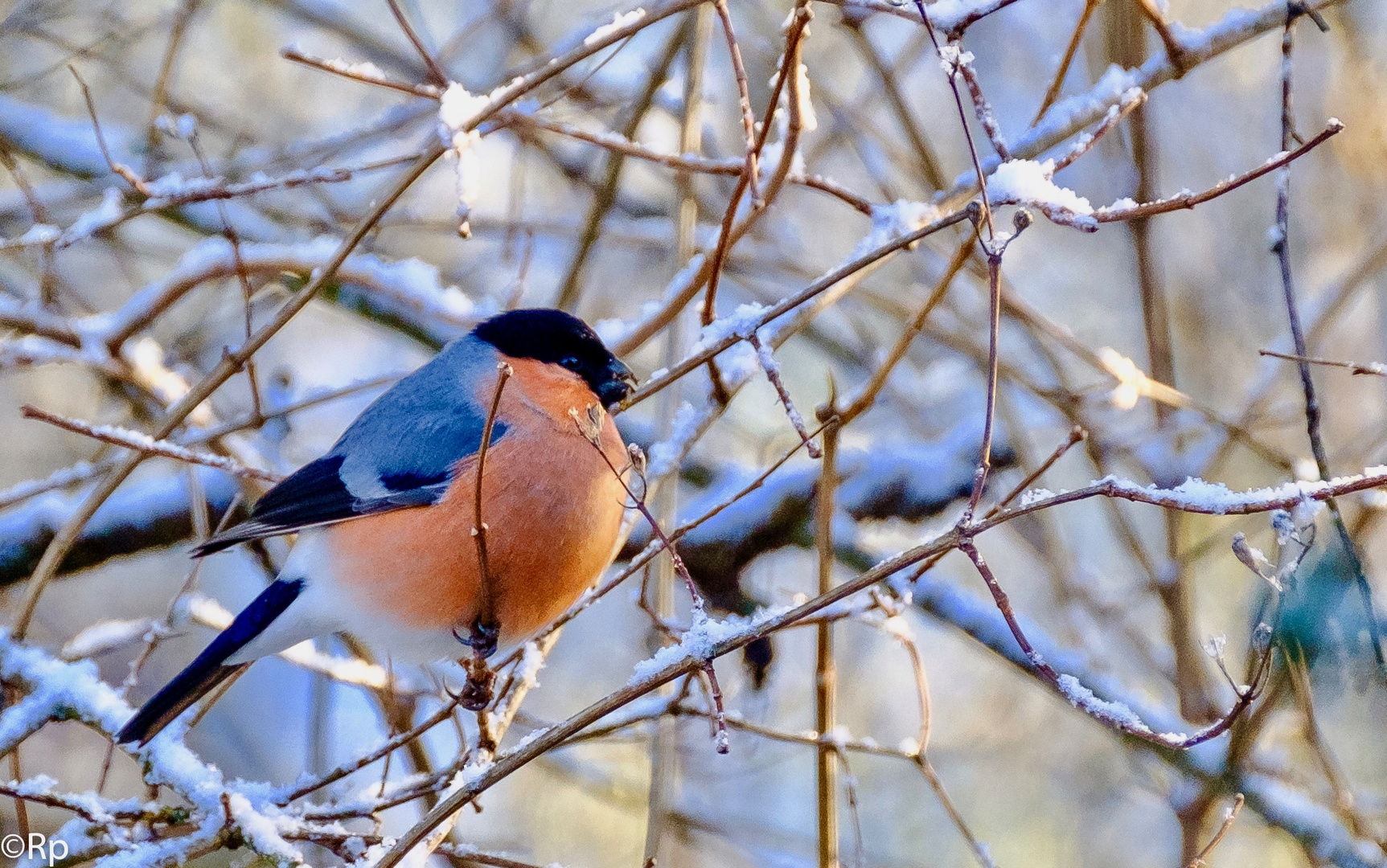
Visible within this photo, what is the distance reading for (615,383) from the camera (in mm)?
2588

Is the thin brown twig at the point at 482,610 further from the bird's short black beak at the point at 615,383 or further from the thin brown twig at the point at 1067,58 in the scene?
the thin brown twig at the point at 1067,58

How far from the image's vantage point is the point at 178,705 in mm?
2113

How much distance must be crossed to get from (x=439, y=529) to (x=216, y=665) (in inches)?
20.4

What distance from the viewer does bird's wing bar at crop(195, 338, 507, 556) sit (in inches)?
93.3

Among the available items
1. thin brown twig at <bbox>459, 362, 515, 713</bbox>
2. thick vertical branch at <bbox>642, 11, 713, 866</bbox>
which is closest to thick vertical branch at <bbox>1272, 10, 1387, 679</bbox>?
thick vertical branch at <bbox>642, 11, 713, 866</bbox>

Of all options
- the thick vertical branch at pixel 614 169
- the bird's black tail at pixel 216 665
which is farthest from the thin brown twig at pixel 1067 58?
the bird's black tail at pixel 216 665

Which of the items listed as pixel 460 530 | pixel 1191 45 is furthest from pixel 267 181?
pixel 1191 45

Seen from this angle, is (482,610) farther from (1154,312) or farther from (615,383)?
(1154,312)

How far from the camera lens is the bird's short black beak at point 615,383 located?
258 centimetres

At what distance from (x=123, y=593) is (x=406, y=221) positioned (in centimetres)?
418

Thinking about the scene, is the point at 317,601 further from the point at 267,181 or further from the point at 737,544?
the point at 737,544

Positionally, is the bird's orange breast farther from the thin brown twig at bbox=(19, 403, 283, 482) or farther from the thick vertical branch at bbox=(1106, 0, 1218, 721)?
the thick vertical branch at bbox=(1106, 0, 1218, 721)

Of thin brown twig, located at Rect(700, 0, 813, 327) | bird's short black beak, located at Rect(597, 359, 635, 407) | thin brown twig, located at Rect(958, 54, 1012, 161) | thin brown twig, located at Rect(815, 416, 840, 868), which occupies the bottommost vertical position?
thin brown twig, located at Rect(815, 416, 840, 868)

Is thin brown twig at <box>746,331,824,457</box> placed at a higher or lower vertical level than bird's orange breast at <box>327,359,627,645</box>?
lower
